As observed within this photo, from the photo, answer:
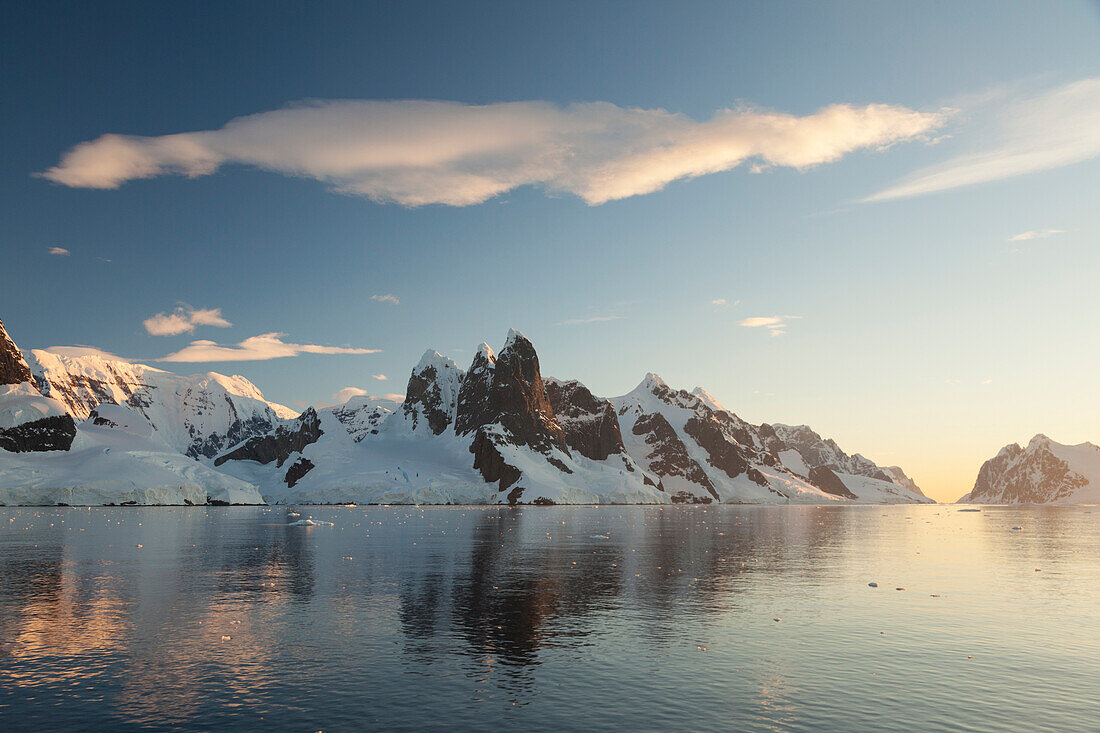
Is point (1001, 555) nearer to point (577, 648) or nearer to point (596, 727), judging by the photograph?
point (577, 648)

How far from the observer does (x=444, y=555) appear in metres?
81.1

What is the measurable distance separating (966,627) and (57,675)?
46.7 meters

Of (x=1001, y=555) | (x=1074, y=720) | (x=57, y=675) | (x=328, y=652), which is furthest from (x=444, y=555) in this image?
(x=1001, y=555)

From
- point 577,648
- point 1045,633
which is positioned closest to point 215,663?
point 577,648

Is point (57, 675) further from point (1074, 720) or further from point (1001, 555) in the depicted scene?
point (1001, 555)

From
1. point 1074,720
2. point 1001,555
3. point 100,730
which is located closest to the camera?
point 100,730

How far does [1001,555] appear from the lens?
92.9 meters

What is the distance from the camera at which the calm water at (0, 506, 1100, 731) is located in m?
26.7

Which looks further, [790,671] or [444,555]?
[444,555]

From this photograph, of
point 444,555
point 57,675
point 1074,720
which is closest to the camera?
point 1074,720

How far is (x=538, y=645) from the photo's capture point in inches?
1457

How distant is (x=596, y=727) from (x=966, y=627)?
2975cm

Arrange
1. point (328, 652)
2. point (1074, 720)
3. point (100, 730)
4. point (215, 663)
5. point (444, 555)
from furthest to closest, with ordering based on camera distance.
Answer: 1. point (444, 555)
2. point (328, 652)
3. point (215, 663)
4. point (1074, 720)
5. point (100, 730)

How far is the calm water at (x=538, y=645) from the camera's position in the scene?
2667cm
